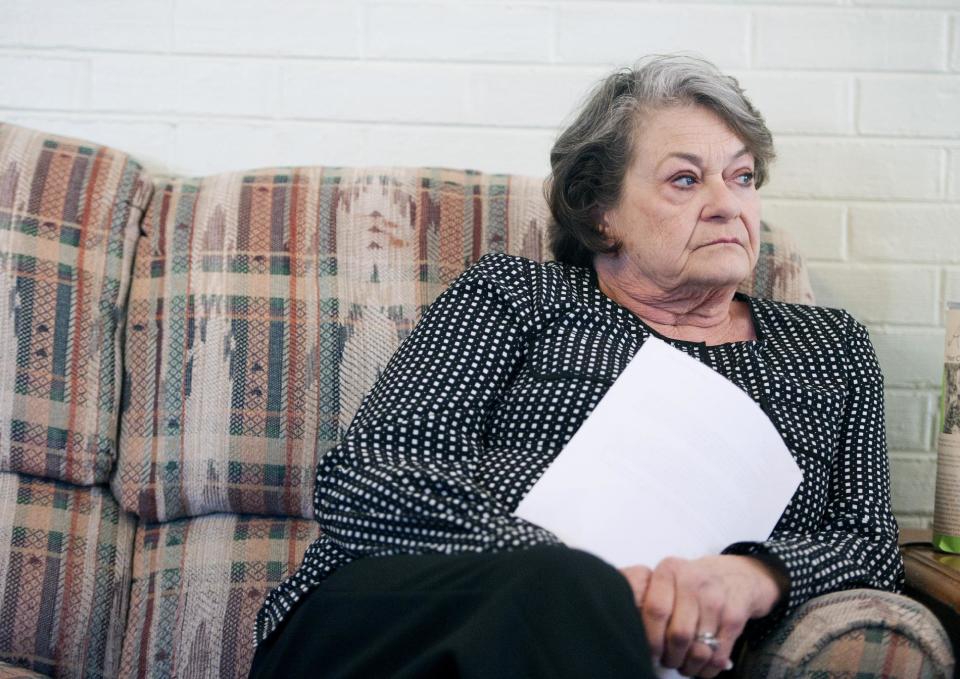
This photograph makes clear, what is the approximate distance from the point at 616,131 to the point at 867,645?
0.74m

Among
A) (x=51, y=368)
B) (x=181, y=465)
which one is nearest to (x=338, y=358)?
(x=181, y=465)

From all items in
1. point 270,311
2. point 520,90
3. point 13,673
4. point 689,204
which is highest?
point 520,90

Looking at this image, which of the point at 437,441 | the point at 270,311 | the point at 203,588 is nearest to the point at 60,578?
the point at 203,588

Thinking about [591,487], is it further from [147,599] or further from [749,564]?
[147,599]

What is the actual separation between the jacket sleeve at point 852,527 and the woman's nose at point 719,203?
23 centimetres

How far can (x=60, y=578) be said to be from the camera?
4.18ft

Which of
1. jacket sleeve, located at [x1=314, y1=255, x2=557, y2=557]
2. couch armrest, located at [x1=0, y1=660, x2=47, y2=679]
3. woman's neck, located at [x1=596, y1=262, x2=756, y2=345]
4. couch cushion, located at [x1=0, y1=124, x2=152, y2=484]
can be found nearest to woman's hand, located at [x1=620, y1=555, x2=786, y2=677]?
jacket sleeve, located at [x1=314, y1=255, x2=557, y2=557]

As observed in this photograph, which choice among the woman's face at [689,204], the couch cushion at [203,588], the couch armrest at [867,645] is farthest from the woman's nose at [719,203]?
the couch cushion at [203,588]

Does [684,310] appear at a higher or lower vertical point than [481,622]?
higher

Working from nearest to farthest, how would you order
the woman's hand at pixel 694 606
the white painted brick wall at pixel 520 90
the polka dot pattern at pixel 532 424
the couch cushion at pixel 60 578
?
the woman's hand at pixel 694 606 < the polka dot pattern at pixel 532 424 < the couch cushion at pixel 60 578 < the white painted brick wall at pixel 520 90

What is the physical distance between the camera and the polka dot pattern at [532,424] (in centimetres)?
102

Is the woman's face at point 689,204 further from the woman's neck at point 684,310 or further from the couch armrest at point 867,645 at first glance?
the couch armrest at point 867,645

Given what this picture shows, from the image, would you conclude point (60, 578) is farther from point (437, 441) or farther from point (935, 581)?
point (935, 581)

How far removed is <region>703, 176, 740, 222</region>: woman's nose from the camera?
128cm
